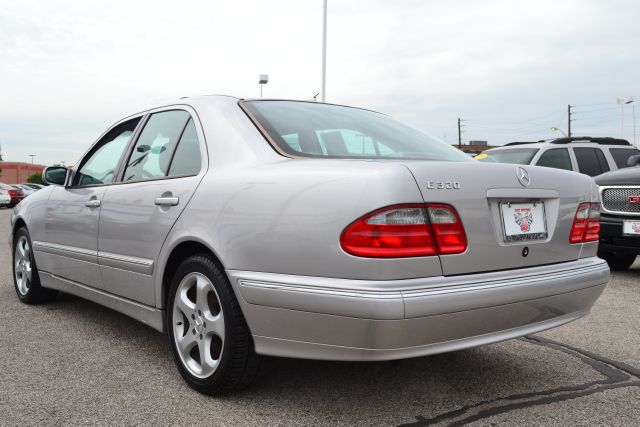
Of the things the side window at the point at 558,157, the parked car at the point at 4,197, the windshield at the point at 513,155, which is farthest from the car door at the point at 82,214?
the parked car at the point at 4,197

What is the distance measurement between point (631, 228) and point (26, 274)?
5.65 m

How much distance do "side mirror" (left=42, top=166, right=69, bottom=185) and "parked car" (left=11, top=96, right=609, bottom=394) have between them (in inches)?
48.2

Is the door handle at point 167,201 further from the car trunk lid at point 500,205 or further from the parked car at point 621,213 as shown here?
the parked car at point 621,213

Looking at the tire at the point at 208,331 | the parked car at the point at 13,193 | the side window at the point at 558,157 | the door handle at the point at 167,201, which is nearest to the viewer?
the tire at the point at 208,331

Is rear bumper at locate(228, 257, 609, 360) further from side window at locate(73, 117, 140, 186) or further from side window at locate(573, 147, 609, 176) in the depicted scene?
side window at locate(573, 147, 609, 176)

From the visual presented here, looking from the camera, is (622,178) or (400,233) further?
(622,178)

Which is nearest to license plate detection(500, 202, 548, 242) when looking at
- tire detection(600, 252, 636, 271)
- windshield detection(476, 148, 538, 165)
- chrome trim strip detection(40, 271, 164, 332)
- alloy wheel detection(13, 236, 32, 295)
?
chrome trim strip detection(40, 271, 164, 332)

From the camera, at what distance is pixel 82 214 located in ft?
13.1

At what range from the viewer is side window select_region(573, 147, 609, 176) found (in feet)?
30.5

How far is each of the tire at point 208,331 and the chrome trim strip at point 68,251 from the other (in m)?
0.97

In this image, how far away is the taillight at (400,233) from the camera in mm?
2262

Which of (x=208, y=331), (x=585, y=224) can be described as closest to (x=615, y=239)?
(x=585, y=224)

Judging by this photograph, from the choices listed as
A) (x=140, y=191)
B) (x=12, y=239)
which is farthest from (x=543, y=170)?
(x=12, y=239)

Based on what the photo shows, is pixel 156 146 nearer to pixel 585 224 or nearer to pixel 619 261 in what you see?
pixel 585 224
